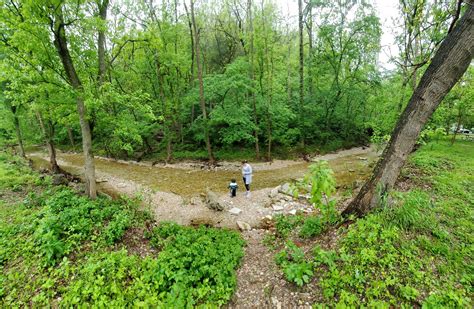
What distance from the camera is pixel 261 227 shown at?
21.0 ft

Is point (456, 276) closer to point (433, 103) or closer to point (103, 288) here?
point (433, 103)

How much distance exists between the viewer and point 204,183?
10859mm

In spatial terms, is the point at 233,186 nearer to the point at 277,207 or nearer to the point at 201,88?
the point at 277,207

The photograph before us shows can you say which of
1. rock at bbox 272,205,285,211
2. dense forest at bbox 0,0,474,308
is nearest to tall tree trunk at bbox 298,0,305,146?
dense forest at bbox 0,0,474,308

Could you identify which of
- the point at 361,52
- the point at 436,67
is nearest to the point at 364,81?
the point at 361,52

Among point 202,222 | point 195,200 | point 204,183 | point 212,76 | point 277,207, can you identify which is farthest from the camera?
point 212,76

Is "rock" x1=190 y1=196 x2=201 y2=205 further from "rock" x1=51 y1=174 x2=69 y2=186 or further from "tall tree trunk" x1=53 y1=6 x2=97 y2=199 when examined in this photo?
"rock" x1=51 y1=174 x2=69 y2=186

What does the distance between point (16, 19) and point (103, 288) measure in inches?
257

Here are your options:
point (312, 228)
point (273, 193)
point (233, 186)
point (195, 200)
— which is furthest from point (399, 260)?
point (195, 200)

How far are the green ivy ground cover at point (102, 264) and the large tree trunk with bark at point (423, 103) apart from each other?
10.7ft

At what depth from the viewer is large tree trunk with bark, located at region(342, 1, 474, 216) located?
3.19 meters

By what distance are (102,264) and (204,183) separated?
7246 millimetres

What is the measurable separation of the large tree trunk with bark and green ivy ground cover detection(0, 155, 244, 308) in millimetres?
3261

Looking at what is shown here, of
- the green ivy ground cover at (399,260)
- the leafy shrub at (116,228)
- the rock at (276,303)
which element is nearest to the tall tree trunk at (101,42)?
the leafy shrub at (116,228)
